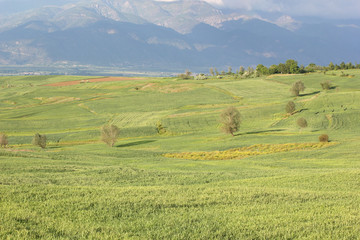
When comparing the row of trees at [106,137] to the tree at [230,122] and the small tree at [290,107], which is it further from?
the small tree at [290,107]

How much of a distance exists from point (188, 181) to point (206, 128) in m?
64.8

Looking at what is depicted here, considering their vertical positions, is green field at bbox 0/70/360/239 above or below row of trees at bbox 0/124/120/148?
above

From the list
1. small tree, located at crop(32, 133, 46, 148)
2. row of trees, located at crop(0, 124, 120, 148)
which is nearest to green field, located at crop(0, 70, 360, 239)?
row of trees, located at crop(0, 124, 120, 148)

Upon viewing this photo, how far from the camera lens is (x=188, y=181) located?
79.8 ft

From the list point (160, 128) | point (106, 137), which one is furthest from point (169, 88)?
point (106, 137)

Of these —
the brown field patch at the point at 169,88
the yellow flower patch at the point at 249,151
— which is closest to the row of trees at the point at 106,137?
the yellow flower patch at the point at 249,151

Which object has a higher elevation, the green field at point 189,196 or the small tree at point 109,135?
the green field at point 189,196

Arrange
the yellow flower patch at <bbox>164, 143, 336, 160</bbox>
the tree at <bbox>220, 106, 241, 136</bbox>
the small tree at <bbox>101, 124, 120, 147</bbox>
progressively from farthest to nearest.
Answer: the tree at <bbox>220, 106, 241, 136</bbox> → the small tree at <bbox>101, 124, 120, 147</bbox> → the yellow flower patch at <bbox>164, 143, 336, 160</bbox>

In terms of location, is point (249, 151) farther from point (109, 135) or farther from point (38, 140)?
point (38, 140)

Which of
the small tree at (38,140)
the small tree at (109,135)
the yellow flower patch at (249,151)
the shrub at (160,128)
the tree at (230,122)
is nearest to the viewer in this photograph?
the yellow flower patch at (249,151)

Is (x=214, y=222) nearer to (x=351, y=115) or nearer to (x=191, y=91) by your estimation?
(x=351, y=115)

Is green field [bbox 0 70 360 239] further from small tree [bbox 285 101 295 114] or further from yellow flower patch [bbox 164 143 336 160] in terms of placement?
small tree [bbox 285 101 295 114]


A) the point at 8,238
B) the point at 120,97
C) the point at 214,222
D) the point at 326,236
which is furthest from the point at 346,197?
the point at 120,97

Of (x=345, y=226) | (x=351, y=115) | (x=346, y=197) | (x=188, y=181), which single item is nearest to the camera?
(x=345, y=226)
